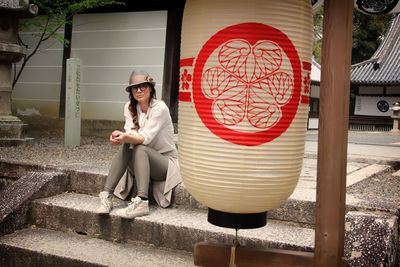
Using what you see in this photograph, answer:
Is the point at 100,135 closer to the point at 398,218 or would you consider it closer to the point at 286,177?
the point at 398,218

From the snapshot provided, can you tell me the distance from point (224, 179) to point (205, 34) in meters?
0.61

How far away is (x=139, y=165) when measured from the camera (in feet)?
12.7

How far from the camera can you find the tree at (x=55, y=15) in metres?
8.43

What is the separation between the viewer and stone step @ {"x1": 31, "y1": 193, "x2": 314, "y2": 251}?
329 cm

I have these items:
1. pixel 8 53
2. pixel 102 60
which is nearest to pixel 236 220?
pixel 8 53

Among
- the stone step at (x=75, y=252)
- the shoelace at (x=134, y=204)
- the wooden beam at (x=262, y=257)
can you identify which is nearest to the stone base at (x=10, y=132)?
the stone step at (x=75, y=252)

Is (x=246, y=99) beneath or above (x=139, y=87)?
beneath

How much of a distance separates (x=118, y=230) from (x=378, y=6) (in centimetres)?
300

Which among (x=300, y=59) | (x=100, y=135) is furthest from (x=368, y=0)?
(x=100, y=135)

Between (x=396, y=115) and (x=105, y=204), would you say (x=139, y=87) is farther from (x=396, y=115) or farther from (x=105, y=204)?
(x=396, y=115)

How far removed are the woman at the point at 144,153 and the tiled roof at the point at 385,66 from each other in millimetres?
23434

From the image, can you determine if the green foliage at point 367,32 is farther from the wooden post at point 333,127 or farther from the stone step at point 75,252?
the wooden post at point 333,127

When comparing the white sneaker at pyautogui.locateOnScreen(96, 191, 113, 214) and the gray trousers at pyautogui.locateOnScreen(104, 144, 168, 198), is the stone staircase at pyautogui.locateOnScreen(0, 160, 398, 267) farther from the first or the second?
the gray trousers at pyautogui.locateOnScreen(104, 144, 168, 198)

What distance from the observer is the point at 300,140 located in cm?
186
